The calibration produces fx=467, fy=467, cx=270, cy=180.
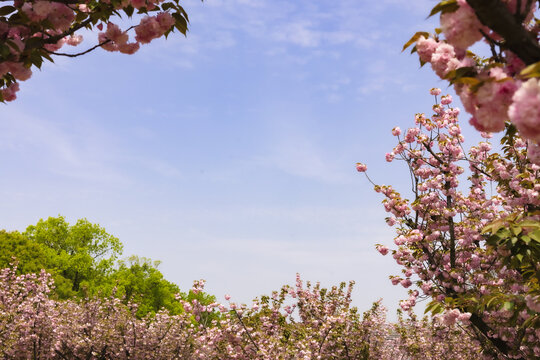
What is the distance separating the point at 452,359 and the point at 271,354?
264 inches

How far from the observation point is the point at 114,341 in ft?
47.2

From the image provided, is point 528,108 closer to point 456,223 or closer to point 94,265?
point 456,223

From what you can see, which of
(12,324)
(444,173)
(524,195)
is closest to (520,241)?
(524,195)

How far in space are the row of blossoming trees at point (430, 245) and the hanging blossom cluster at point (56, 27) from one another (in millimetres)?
15

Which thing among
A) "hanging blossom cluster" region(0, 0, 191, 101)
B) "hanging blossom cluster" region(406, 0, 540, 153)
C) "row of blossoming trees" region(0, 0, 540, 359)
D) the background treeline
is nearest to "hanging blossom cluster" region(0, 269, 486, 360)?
"row of blossoming trees" region(0, 0, 540, 359)

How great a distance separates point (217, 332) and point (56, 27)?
10304mm

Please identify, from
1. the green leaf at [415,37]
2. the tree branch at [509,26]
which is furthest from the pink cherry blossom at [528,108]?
the green leaf at [415,37]

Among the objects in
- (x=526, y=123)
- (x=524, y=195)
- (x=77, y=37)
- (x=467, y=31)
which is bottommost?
(x=526, y=123)

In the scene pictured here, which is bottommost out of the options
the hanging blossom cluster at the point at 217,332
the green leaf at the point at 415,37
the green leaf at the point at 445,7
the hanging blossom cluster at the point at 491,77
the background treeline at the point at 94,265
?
the hanging blossom cluster at the point at 491,77

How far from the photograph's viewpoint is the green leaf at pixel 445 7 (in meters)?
2.60

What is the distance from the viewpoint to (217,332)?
43.2 ft

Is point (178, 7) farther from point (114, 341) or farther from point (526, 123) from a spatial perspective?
point (114, 341)

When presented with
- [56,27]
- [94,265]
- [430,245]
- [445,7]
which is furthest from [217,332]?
[94,265]

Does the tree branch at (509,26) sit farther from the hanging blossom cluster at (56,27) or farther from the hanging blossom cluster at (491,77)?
the hanging blossom cluster at (56,27)
